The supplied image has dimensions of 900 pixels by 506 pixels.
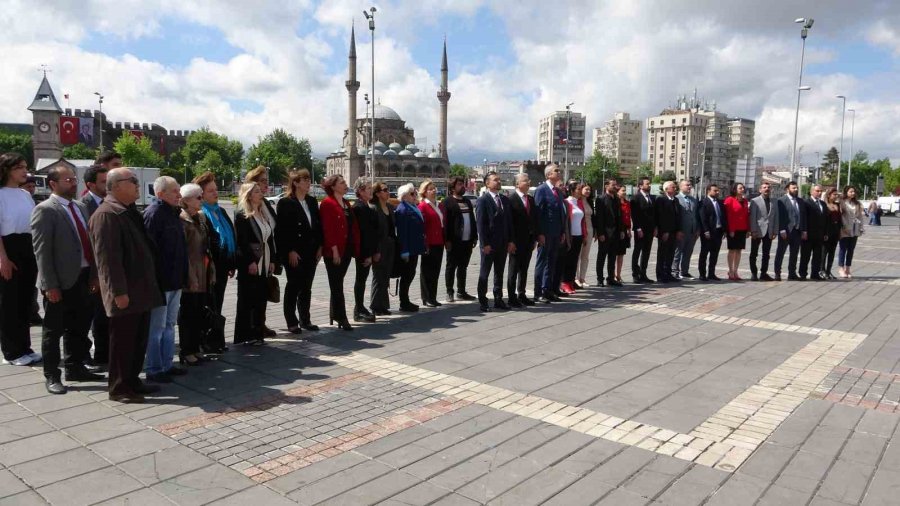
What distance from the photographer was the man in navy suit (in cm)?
1026

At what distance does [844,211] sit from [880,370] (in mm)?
9069

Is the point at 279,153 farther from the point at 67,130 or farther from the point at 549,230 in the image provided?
the point at 549,230

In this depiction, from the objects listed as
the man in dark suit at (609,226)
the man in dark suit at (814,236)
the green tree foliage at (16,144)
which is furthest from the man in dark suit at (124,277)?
the green tree foliage at (16,144)

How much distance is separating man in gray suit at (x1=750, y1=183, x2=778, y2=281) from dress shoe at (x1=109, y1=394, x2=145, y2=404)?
1203cm

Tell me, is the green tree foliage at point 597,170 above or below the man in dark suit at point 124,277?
above

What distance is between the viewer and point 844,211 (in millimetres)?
14117

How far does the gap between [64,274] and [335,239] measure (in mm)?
3134

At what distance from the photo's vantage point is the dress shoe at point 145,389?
5.35 meters

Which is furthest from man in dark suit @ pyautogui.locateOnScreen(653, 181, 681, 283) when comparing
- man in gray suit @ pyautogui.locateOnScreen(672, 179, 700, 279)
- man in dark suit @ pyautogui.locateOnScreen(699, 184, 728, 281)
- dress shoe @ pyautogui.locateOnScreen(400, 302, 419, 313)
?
dress shoe @ pyautogui.locateOnScreen(400, 302, 419, 313)

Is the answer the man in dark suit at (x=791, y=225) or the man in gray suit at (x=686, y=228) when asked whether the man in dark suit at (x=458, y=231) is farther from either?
the man in dark suit at (x=791, y=225)

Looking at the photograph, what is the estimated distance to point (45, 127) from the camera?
88.3 m

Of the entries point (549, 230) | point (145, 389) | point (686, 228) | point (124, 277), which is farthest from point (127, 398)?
point (686, 228)

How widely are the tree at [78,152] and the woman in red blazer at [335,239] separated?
302 ft

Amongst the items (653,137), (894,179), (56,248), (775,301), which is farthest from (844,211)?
(653,137)
